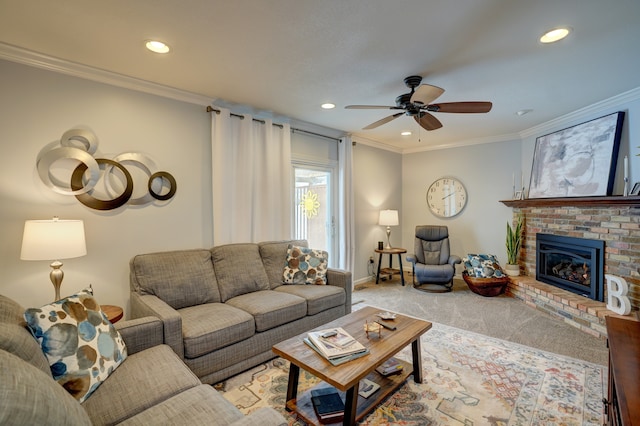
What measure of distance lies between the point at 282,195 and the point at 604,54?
330 centimetres

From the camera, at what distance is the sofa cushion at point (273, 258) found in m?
3.33

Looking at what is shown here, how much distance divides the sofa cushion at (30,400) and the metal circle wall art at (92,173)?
2.02 m

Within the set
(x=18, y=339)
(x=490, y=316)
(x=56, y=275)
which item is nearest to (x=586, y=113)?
(x=490, y=316)

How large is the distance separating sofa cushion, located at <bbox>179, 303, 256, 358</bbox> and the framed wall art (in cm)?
421

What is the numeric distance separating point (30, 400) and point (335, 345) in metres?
1.43

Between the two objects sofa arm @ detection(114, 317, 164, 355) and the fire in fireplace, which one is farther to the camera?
the fire in fireplace

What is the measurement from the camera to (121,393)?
4.60 feet

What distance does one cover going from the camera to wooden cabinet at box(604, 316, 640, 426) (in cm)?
98

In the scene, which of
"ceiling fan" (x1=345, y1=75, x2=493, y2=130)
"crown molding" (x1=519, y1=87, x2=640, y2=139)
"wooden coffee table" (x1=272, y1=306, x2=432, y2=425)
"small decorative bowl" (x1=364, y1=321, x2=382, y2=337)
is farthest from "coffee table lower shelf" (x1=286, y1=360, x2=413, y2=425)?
"crown molding" (x1=519, y1=87, x2=640, y2=139)

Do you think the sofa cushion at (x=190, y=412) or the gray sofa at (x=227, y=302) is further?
the gray sofa at (x=227, y=302)

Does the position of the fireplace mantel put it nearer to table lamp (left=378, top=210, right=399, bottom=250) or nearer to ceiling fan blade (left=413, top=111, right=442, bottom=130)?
table lamp (left=378, top=210, right=399, bottom=250)

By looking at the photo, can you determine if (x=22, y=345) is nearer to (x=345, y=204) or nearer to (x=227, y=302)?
(x=227, y=302)

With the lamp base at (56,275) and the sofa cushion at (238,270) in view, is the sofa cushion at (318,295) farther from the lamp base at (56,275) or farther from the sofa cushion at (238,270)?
the lamp base at (56,275)

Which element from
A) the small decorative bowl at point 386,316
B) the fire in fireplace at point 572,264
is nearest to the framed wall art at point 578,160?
the fire in fireplace at point 572,264
